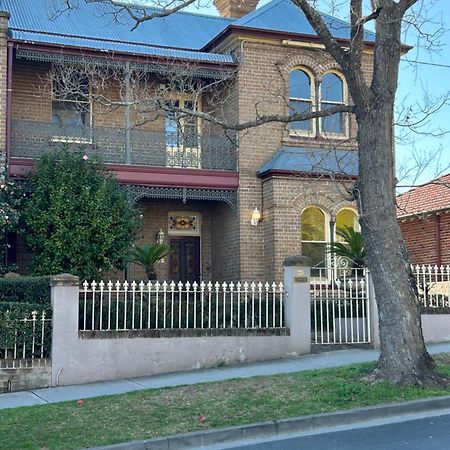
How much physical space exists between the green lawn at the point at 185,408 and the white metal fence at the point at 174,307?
2.31 m

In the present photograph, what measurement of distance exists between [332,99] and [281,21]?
7.87ft

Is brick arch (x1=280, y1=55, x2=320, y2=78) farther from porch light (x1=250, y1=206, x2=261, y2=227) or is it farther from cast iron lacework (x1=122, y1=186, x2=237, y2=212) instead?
porch light (x1=250, y1=206, x2=261, y2=227)

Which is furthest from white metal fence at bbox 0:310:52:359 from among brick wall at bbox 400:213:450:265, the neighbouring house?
brick wall at bbox 400:213:450:265

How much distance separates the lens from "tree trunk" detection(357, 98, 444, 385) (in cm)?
926

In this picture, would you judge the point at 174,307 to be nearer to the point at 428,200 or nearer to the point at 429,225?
the point at 429,225

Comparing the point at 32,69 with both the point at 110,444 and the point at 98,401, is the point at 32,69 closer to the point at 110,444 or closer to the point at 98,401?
the point at 98,401

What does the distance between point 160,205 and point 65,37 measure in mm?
4720

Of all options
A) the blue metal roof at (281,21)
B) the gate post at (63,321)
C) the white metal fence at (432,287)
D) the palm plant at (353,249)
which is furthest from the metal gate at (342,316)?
the blue metal roof at (281,21)

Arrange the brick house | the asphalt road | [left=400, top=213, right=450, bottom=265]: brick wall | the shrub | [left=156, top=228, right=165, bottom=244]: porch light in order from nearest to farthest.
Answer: the asphalt road, the shrub, the brick house, [left=156, top=228, right=165, bottom=244]: porch light, [left=400, top=213, right=450, bottom=265]: brick wall

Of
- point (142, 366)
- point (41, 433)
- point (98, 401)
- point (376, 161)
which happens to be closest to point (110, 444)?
point (41, 433)

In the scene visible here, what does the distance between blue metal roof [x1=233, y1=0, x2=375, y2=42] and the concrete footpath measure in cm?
861

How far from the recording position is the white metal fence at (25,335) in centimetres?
1082

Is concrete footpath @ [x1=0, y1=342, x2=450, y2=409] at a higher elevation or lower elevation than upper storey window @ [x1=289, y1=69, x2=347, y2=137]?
lower

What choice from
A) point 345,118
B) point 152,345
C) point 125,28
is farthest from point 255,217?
point 125,28
